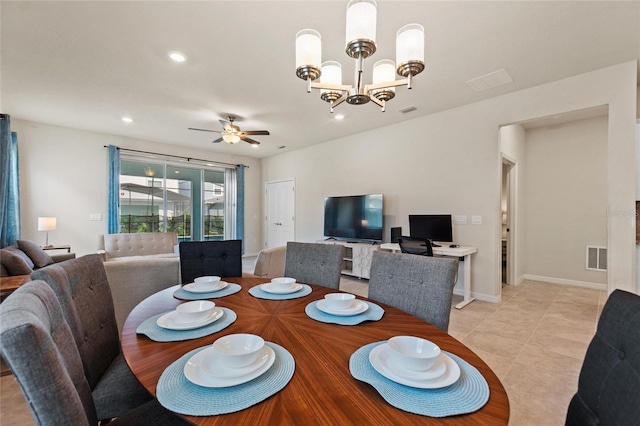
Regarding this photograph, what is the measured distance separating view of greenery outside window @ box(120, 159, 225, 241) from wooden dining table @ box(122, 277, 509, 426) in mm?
5167

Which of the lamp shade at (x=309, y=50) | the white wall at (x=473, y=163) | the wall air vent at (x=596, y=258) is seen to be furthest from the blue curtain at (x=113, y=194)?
the wall air vent at (x=596, y=258)

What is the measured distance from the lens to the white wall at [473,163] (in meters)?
2.74

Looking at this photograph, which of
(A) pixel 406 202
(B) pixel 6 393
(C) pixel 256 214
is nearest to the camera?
(B) pixel 6 393

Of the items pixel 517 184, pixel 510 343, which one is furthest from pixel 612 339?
pixel 517 184

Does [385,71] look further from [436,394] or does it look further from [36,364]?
[36,364]

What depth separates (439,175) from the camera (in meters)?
4.13

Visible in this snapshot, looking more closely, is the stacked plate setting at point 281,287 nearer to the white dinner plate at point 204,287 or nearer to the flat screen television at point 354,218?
the white dinner plate at point 204,287

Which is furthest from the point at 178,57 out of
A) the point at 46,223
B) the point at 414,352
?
the point at 46,223

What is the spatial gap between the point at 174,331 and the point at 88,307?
1.68 feet

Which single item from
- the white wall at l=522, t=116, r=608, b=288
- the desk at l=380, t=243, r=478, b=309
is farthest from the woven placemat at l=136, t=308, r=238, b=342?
the white wall at l=522, t=116, r=608, b=288

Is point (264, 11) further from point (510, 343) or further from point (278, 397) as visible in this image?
point (510, 343)

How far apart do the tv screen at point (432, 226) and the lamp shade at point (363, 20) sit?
10.2 feet

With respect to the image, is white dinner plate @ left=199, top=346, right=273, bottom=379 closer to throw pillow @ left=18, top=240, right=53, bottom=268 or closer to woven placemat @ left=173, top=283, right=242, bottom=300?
woven placemat @ left=173, top=283, right=242, bottom=300

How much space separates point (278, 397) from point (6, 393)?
249 cm
